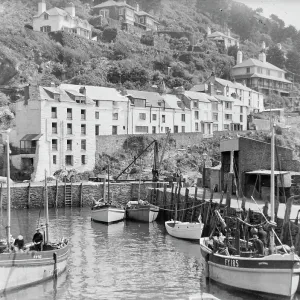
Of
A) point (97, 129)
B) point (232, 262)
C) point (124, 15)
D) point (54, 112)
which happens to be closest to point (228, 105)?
point (97, 129)

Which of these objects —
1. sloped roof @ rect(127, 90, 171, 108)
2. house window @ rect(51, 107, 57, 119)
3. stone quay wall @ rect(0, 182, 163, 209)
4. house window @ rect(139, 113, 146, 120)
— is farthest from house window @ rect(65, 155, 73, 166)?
sloped roof @ rect(127, 90, 171, 108)

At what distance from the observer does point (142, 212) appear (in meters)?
50.9

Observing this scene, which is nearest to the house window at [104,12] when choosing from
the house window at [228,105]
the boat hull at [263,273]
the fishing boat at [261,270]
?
the house window at [228,105]

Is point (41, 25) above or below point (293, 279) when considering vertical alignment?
above

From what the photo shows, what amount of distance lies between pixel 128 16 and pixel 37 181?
85.6m

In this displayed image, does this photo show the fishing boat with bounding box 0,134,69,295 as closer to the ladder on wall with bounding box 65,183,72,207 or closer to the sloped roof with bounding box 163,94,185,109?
the ladder on wall with bounding box 65,183,72,207

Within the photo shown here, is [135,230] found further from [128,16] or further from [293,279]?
[128,16]

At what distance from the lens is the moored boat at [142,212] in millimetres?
50594

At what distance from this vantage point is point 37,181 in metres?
68.9

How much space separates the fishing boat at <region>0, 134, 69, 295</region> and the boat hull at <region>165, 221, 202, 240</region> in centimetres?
1275

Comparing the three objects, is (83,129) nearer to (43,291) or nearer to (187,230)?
(187,230)

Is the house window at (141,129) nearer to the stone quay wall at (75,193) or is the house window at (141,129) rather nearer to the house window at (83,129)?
the house window at (83,129)

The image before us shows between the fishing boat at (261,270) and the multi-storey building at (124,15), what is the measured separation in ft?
391

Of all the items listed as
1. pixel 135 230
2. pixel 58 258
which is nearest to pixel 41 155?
pixel 135 230
